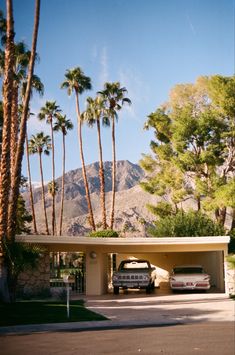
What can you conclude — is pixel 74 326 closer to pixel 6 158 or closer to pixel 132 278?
pixel 6 158

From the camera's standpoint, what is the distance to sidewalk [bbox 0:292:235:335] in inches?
493

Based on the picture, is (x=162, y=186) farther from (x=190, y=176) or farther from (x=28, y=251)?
(x=28, y=251)

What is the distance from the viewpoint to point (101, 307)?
1712 cm

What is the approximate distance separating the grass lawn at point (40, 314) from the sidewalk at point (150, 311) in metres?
0.53

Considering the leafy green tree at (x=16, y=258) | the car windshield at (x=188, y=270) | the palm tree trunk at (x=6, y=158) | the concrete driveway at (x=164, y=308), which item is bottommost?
the concrete driveway at (x=164, y=308)

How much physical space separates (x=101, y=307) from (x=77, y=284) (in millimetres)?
6975

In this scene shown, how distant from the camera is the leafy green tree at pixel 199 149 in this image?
Answer: 31.4 m

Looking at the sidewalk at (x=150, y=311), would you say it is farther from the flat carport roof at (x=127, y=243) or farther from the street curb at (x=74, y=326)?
the flat carport roof at (x=127, y=243)

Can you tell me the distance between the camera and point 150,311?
51.9 ft

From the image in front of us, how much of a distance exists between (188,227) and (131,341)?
2218 cm

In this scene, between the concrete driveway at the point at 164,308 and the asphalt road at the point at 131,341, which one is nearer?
the asphalt road at the point at 131,341

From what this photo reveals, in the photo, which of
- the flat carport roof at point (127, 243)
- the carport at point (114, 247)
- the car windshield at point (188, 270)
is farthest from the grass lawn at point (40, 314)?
the car windshield at point (188, 270)

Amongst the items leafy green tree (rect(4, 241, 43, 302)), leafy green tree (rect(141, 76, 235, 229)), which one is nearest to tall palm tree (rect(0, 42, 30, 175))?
leafy green tree (rect(4, 241, 43, 302))

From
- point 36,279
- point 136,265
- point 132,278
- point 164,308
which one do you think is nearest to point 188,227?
point 136,265
